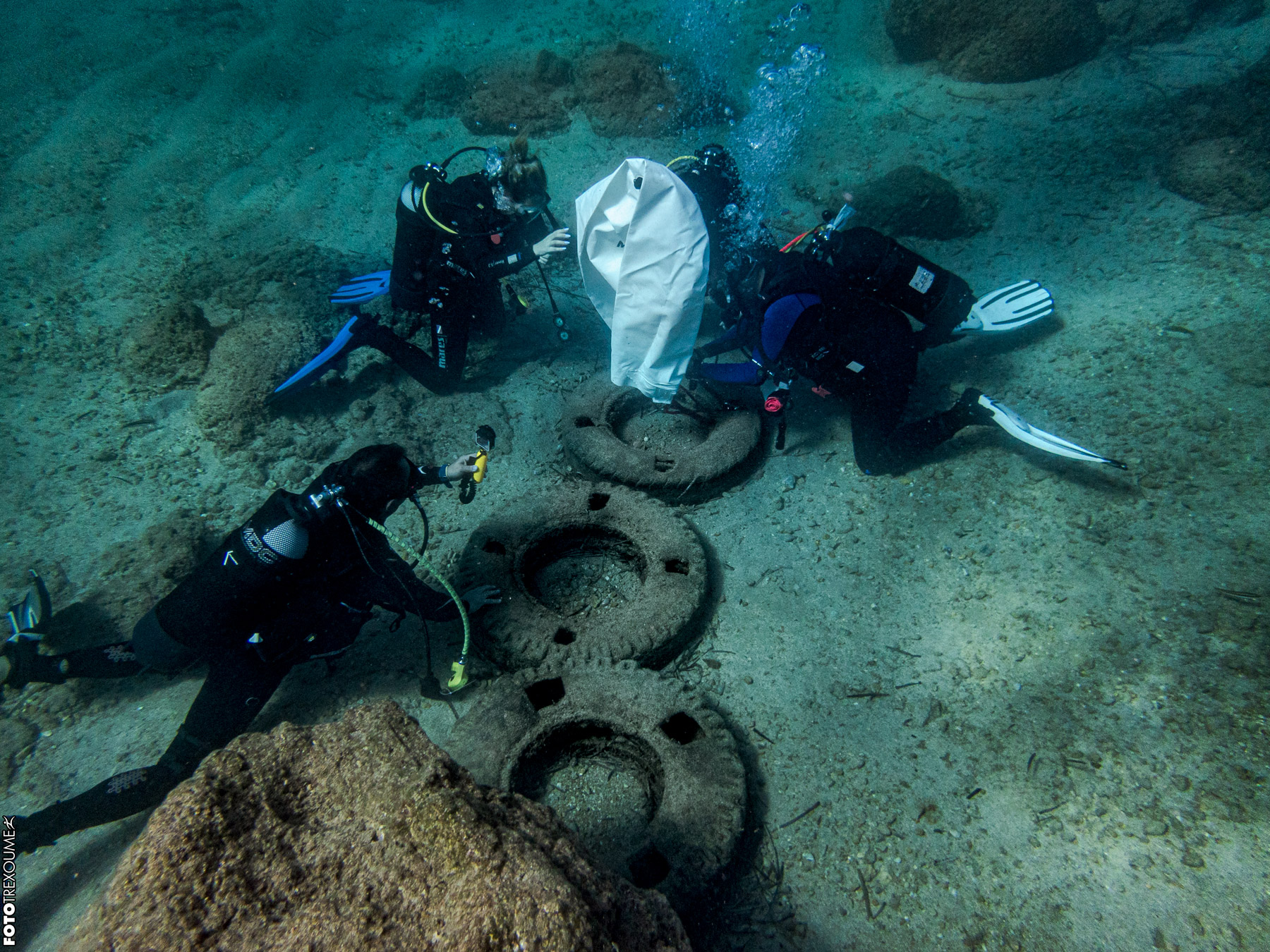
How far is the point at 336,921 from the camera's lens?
1.37 m

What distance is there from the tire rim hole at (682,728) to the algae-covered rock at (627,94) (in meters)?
9.61

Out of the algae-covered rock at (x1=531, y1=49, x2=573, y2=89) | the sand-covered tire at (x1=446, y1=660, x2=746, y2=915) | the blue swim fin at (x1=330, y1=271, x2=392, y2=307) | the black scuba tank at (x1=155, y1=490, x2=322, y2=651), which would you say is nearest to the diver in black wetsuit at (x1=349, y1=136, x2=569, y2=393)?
the blue swim fin at (x1=330, y1=271, x2=392, y2=307)

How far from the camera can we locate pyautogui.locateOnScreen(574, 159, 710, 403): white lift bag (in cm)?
368

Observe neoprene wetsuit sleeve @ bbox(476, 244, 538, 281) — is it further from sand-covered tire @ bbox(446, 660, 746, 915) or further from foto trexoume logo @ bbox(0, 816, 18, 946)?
foto trexoume logo @ bbox(0, 816, 18, 946)

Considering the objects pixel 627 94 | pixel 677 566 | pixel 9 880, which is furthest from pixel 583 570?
pixel 627 94

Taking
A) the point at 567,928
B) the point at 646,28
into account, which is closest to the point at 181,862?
the point at 567,928

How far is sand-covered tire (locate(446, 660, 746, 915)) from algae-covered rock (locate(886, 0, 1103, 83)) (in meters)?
11.7

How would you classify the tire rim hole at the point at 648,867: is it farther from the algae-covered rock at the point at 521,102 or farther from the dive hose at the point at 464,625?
the algae-covered rock at the point at 521,102

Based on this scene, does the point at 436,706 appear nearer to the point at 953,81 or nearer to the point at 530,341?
the point at 530,341

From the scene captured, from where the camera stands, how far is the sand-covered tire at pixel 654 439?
4672 mm

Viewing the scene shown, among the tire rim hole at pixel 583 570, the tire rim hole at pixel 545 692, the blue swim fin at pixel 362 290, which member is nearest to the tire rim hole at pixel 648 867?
the tire rim hole at pixel 545 692

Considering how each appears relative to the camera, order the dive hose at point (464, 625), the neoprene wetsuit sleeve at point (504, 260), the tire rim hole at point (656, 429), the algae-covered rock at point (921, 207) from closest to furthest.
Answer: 1. the dive hose at point (464, 625)
2. the neoprene wetsuit sleeve at point (504, 260)
3. the tire rim hole at point (656, 429)
4. the algae-covered rock at point (921, 207)

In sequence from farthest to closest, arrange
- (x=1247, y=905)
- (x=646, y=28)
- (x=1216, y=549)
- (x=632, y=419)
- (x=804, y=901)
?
1. (x=646, y=28)
2. (x=632, y=419)
3. (x=1216, y=549)
4. (x=804, y=901)
5. (x=1247, y=905)

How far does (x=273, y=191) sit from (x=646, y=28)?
9284 millimetres
